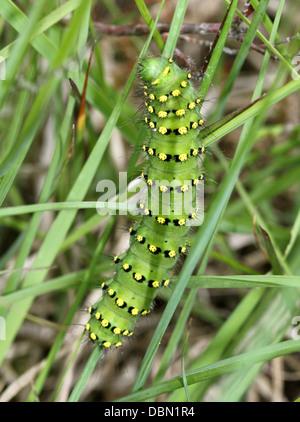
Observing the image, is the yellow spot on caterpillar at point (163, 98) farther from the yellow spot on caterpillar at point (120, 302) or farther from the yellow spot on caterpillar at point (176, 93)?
the yellow spot on caterpillar at point (120, 302)

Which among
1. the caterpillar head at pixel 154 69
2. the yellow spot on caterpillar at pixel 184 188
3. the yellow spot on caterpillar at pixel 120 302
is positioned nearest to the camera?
the caterpillar head at pixel 154 69

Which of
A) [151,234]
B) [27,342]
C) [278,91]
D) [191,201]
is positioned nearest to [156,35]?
[278,91]

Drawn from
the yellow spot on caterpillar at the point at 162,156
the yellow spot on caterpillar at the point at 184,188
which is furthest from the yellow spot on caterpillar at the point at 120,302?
the yellow spot on caterpillar at the point at 162,156

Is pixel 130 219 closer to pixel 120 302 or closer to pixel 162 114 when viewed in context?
pixel 120 302

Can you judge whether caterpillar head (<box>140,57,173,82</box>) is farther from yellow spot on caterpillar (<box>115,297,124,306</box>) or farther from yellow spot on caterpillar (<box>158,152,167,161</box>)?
yellow spot on caterpillar (<box>115,297,124,306</box>)

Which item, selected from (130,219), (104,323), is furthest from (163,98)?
(130,219)

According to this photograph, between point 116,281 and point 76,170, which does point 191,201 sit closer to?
point 116,281

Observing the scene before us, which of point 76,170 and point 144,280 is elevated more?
point 76,170

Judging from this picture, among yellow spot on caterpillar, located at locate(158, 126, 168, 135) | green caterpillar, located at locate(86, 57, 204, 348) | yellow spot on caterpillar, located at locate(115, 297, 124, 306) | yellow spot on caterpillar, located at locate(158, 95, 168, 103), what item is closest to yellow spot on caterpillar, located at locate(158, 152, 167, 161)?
green caterpillar, located at locate(86, 57, 204, 348)

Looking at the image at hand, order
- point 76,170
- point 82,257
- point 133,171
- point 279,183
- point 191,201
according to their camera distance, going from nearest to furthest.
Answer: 1. point 191,201
2. point 133,171
3. point 76,170
4. point 279,183
5. point 82,257
